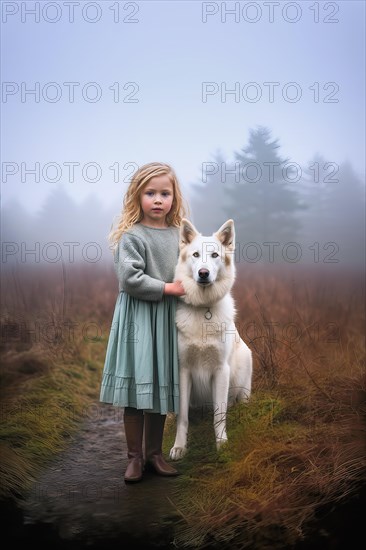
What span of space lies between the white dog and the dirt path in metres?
0.49

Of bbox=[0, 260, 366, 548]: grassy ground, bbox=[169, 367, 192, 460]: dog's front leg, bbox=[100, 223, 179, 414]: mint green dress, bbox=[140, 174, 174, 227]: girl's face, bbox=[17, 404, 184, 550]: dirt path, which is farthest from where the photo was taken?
bbox=[169, 367, 192, 460]: dog's front leg

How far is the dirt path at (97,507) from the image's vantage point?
316 cm

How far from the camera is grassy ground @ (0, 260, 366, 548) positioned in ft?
10.9

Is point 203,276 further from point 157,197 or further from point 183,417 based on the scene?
point 183,417

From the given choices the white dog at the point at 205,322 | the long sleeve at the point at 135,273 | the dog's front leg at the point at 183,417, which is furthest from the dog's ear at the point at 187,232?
the dog's front leg at the point at 183,417

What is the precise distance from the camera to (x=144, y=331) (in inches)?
149

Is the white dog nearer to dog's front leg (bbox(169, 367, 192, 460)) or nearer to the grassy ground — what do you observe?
dog's front leg (bbox(169, 367, 192, 460))

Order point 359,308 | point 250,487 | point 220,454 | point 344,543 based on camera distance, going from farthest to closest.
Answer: point 359,308
point 220,454
point 250,487
point 344,543

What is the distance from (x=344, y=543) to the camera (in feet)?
10.0

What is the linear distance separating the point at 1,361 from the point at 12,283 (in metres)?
1.11

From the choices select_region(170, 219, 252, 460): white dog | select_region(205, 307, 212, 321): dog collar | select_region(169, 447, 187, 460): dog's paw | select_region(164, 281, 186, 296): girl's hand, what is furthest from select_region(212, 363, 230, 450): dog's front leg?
select_region(164, 281, 186, 296): girl's hand

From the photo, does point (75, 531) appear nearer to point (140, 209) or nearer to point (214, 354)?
point (214, 354)

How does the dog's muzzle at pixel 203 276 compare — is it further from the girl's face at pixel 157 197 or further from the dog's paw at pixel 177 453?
the dog's paw at pixel 177 453

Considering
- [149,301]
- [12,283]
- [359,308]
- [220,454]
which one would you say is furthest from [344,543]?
A: [12,283]
